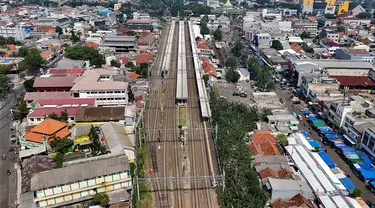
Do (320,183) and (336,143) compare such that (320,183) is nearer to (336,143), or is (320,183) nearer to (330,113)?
(336,143)

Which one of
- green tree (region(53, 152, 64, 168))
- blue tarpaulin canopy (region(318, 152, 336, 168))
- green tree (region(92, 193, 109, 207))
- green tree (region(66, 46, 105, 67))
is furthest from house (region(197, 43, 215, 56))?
green tree (region(92, 193, 109, 207))

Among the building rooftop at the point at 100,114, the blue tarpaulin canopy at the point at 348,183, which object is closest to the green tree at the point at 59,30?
the building rooftop at the point at 100,114

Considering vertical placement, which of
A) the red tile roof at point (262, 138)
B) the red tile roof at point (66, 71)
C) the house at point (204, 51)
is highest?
the house at point (204, 51)

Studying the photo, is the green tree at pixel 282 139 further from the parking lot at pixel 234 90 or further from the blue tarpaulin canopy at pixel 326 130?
the parking lot at pixel 234 90

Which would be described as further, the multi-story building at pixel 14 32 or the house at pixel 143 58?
the multi-story building at pixel 14 32

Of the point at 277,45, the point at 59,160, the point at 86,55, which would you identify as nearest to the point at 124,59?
the point at 86,55

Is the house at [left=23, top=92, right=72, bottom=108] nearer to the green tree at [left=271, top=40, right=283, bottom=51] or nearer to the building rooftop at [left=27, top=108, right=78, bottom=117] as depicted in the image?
the building rooftop at [left=27, top=108, right=78, bottom=117]

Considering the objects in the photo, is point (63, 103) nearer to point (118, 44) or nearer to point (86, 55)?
point (86, 55)
